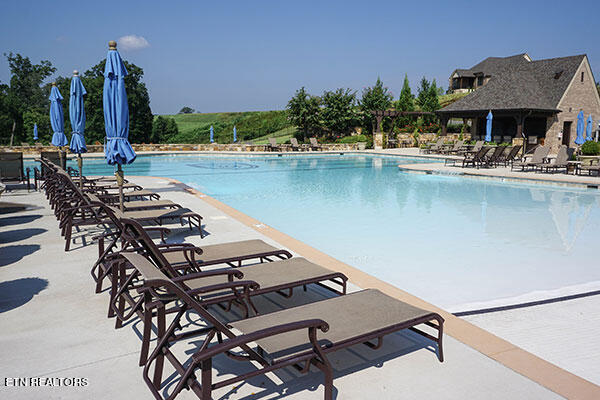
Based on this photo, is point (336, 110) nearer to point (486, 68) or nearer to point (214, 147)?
point (214, 147)

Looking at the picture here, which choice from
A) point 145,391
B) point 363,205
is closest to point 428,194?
point 363,205

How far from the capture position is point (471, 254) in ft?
22.3

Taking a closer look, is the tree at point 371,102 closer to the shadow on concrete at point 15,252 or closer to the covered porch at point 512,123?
the covered porch at point 512,123

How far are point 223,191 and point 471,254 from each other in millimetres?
8818

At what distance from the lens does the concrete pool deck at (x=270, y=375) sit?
263 cm

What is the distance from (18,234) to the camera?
6629mm

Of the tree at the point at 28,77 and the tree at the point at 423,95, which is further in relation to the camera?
the tree at the point at 28,77

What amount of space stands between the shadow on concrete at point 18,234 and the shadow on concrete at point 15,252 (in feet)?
1.42

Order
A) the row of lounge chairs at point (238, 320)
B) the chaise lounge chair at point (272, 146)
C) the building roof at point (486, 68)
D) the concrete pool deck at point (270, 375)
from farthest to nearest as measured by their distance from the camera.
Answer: the building roof at point (486, 68)
the chaise lounge chair at point (272, 146)
the concrete pool deck at point (270, 375)
the row of lounge chairs at point (238, 320)

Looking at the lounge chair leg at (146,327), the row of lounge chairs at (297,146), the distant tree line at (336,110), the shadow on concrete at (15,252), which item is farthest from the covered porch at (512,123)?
the lounge chair leg at (146,327)

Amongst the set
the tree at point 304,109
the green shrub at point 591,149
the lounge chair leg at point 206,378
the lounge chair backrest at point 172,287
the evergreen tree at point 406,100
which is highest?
the evergreen tree at point 406,100

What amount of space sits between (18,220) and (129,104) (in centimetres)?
3538

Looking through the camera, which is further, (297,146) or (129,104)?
(129,104)

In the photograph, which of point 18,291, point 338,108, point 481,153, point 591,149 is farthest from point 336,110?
point 18,291
